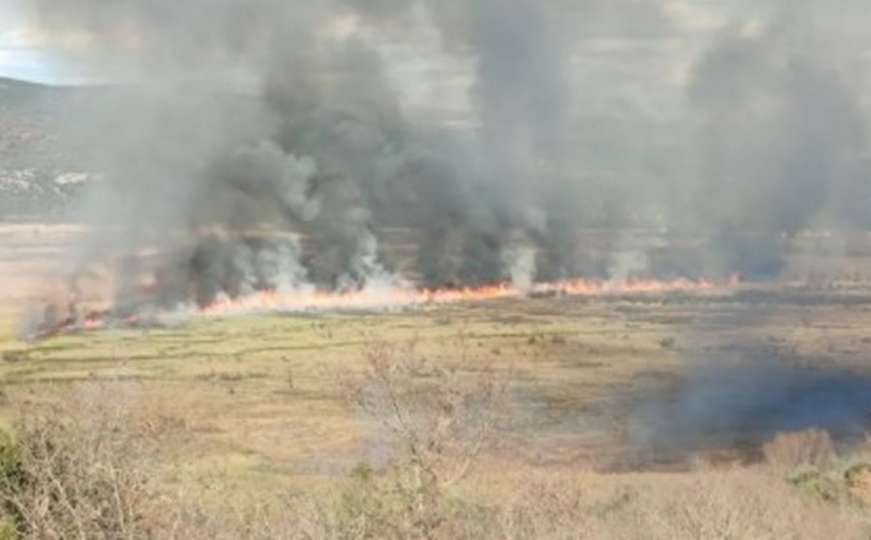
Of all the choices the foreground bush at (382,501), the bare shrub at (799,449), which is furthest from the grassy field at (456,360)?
the foreground bush at (382,501)

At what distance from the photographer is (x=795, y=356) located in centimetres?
7688

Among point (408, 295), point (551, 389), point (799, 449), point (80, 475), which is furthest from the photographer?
point (408, 295)

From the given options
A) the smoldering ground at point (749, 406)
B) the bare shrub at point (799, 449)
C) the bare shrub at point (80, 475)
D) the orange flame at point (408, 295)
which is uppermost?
the orange flame at point (408, 295)

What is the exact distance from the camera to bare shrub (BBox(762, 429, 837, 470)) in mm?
50375

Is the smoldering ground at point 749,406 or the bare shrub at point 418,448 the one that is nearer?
the bare shrub at point 418,448

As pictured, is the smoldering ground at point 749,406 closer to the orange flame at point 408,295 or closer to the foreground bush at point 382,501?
the orange flame at point 408,295

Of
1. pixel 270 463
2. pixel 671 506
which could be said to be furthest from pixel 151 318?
pixel 671 506

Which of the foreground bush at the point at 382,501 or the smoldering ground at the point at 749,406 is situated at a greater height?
the smoldering ground at the point at 749,406

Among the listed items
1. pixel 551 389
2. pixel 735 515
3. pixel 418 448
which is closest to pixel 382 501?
pixel 418 448

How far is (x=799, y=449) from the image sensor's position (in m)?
54.1

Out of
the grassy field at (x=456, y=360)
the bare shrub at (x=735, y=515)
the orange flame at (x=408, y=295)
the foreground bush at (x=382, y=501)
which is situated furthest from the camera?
the orange flame at (x=408, y=295)

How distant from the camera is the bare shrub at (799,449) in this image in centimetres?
5038

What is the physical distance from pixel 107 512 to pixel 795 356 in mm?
62033

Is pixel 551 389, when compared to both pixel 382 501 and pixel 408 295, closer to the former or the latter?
pixel 408 295
